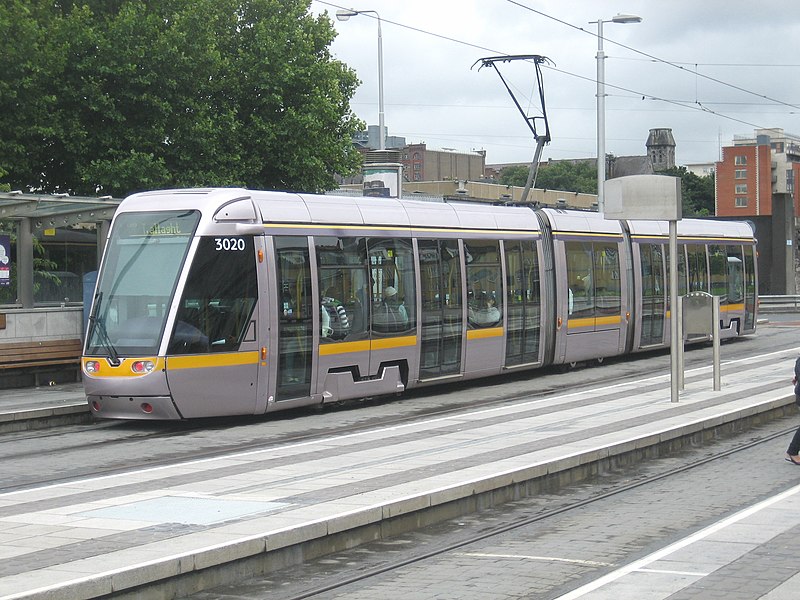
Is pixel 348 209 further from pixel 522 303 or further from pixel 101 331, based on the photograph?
pixel 522 303

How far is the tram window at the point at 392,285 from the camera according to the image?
18.9 metres

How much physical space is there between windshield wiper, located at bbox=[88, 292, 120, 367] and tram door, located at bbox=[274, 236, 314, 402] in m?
2.12

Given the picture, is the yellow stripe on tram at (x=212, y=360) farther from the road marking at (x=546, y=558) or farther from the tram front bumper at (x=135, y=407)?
the road marking at (x=546, y=558)

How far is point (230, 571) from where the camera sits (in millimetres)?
8125

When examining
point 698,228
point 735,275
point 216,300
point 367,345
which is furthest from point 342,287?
point 735,275

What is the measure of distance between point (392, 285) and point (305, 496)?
29.9ft

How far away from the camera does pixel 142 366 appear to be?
15898 mm

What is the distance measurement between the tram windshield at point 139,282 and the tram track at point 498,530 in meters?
6.43

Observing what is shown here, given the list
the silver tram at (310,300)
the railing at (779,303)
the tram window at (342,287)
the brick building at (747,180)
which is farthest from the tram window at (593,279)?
the brick building at (747,180)

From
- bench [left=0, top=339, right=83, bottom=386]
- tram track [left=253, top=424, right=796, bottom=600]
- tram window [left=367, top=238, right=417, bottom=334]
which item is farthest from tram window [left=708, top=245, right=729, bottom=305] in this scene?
tram track [left=253, top=424, right=796, bottom=600]

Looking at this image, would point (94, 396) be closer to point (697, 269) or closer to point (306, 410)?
point (306, 410)

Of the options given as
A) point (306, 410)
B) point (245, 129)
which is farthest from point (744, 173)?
point (306, 410)

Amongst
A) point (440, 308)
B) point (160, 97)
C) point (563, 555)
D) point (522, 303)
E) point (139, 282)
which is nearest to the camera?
point (563, 555)

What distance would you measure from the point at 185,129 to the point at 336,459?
23.3 m
